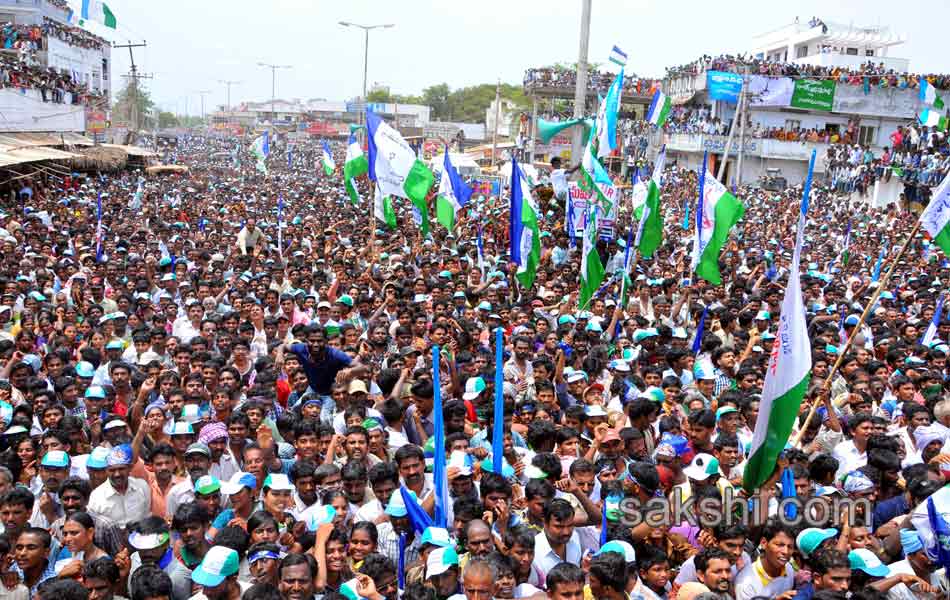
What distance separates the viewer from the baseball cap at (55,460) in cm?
483

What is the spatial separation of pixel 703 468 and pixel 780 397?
652 mm

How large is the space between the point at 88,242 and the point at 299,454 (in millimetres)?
9815

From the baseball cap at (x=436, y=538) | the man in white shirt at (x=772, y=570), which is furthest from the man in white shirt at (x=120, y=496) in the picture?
the man in white shirt at (x=772, y=570)

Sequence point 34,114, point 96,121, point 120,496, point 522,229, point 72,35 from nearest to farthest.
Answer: point 120,496 < point 522,229 < point 34,114 < point 96,121 < point 72,35

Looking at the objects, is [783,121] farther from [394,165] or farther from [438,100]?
[438,100]

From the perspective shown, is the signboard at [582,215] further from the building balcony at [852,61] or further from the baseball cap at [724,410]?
the building balcony at [852,61]

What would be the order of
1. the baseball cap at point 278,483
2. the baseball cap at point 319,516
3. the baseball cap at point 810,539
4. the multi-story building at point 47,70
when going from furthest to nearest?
the multi-story building at point 47,70
the baseball cap at point 278,483
the baseball cap at point 319,516
the baseball cap at point 810,539

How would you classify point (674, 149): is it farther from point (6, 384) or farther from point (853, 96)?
point (6, 384)

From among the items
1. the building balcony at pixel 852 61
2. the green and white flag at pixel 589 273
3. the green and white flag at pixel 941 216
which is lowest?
the green and white flag at pixel 589 273

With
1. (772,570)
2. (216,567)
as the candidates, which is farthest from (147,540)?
(772,570)

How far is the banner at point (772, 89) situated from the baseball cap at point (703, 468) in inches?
1404

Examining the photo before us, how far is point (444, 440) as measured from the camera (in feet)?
16.1

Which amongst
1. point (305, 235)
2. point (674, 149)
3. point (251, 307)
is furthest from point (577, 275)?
point (674, 149)

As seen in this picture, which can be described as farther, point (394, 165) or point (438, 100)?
point (438, 100)
